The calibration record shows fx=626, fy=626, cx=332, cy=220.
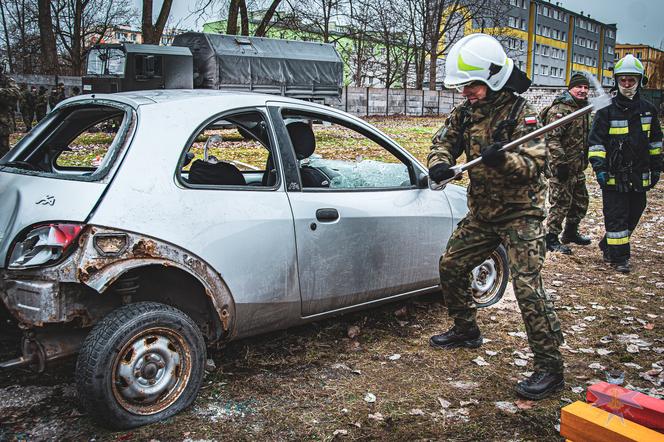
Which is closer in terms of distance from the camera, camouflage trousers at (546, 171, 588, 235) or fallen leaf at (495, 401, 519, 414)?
fallen leaf at (495, 401, 519, 414)

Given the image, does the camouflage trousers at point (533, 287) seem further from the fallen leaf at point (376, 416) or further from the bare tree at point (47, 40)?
the bare tree at point (47, 40)

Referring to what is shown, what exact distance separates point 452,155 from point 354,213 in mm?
772

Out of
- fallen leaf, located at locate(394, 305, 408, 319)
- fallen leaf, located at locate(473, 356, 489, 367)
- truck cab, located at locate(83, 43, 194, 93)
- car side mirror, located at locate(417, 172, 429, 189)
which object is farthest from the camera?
truck cab, located at locate(83, 43, 194, 93)

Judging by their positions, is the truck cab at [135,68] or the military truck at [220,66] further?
the military truck at [220,66]

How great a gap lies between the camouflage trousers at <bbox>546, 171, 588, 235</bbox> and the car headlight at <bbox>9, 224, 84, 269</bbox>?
5988 mm

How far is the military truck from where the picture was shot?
2184 centimetres

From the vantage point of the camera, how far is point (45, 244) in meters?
3.17

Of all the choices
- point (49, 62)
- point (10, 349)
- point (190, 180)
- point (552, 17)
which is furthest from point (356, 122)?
point (552, 17)

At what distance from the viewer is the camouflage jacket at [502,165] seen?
369 cm

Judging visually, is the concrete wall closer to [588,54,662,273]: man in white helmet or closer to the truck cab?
the truck cab

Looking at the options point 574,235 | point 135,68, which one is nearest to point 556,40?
point 135,68

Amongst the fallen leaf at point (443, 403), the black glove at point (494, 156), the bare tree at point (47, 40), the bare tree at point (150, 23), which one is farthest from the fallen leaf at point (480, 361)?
the bare tree at point (47, 40)

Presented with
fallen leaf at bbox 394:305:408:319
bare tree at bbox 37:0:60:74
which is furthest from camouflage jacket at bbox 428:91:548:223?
bare tree at bbox 37:0:60:74

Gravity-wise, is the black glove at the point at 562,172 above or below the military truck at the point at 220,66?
below
